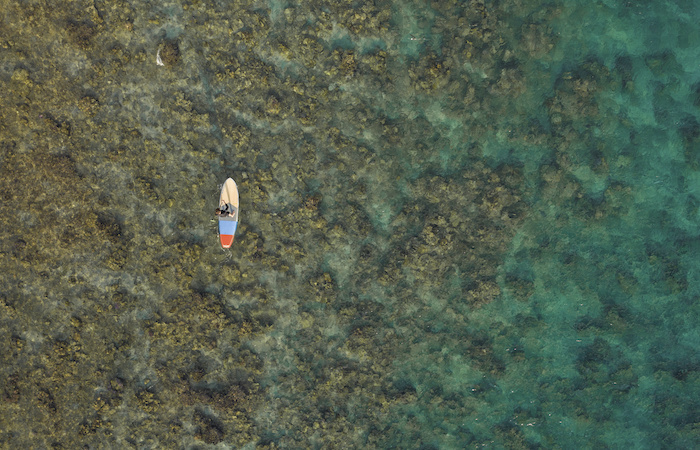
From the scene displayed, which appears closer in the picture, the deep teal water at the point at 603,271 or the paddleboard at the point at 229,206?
the deep teal water at the point at 603,271

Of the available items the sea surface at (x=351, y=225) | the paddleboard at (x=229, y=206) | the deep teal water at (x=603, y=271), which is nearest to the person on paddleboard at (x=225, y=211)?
the paddleboard at (x=229, y=206)

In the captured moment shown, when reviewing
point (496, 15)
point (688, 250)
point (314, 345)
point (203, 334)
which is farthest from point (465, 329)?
point (496, 15)

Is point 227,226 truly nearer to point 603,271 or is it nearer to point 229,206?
point 229,206

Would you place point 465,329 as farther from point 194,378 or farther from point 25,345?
point 25,345

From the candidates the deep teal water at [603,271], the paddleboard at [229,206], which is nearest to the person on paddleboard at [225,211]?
the paddleboard at [229,206]

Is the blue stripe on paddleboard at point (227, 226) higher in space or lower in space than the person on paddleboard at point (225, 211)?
lower

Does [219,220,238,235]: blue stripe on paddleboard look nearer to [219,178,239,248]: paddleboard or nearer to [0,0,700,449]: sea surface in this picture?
[219,178,239,248]: paddleboard

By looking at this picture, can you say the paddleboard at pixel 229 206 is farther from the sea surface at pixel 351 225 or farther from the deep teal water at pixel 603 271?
the deep teal water at pixel 603 271
